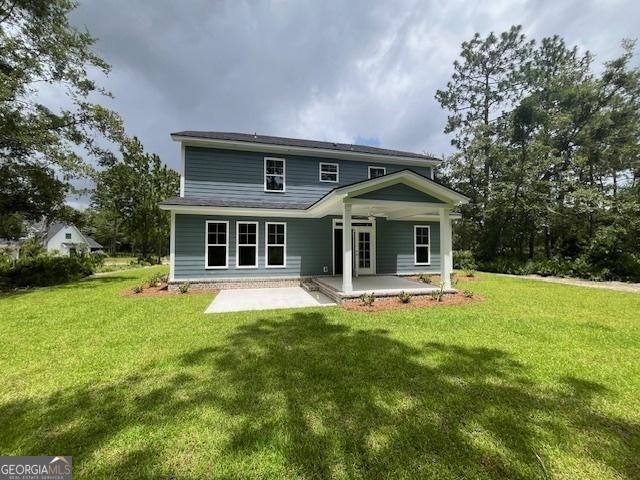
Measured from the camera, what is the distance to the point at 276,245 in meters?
10.6

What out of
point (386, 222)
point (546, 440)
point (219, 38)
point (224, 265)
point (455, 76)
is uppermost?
point (455, 76)

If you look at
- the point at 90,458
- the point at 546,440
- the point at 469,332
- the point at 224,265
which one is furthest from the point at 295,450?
the point at 224,265

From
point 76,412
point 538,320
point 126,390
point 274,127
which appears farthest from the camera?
point 274,127

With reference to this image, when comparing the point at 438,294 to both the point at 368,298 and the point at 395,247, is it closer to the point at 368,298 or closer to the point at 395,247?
the point at 368,298

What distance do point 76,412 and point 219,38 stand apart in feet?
42.1

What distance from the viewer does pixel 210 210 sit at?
9.57 m

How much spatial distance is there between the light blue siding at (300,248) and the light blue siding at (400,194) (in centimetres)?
392

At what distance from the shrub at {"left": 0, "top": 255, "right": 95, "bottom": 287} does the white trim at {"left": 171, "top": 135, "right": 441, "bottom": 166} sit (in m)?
8.11

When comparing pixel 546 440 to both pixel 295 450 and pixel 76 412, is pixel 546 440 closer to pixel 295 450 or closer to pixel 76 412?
pixel 295 450

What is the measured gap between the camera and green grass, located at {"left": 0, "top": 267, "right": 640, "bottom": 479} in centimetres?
208

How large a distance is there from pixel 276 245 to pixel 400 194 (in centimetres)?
523

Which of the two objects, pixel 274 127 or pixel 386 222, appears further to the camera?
pixel 274 127

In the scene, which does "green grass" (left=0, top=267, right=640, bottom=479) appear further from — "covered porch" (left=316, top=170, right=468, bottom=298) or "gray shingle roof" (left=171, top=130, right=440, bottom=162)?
"gray shingle roof" (left=171, top=130, right=440, bottom=162)

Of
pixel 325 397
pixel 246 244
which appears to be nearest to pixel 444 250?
pixel 325 397
